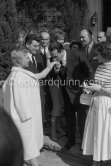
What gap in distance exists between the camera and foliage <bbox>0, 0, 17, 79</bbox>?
7.66 meters

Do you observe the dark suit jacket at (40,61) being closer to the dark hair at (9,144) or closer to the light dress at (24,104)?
the light dress at (24,104)

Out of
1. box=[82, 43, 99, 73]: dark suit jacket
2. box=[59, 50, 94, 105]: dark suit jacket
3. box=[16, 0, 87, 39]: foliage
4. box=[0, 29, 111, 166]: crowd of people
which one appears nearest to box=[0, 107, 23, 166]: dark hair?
box=[0, 29, 111, 166]: crowd of people

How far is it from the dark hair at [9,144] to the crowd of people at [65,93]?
237 centimetres

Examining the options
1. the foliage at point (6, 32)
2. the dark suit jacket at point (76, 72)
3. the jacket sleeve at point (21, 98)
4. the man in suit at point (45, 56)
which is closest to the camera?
the jacket sleeve at point (21, 98)

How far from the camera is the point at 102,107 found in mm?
3684

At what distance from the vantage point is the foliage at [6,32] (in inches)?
301

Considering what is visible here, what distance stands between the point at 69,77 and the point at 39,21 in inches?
232

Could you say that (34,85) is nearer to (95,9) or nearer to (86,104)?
(86,104)

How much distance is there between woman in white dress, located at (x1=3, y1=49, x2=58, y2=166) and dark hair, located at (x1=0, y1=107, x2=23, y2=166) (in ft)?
8.08

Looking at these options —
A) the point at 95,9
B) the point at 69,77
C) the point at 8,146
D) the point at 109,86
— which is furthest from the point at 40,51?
the point at 95,9

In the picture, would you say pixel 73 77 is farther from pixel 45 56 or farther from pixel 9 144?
pixel 9 144

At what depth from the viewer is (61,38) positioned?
5.12m

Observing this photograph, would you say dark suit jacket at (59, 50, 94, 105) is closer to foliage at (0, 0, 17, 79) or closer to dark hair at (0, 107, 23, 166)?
dark hair at (0, 107, 23, 166)

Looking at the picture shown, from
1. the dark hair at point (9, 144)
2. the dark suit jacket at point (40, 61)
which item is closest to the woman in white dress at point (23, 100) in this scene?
the dark suit jacket at point (40, 61)
